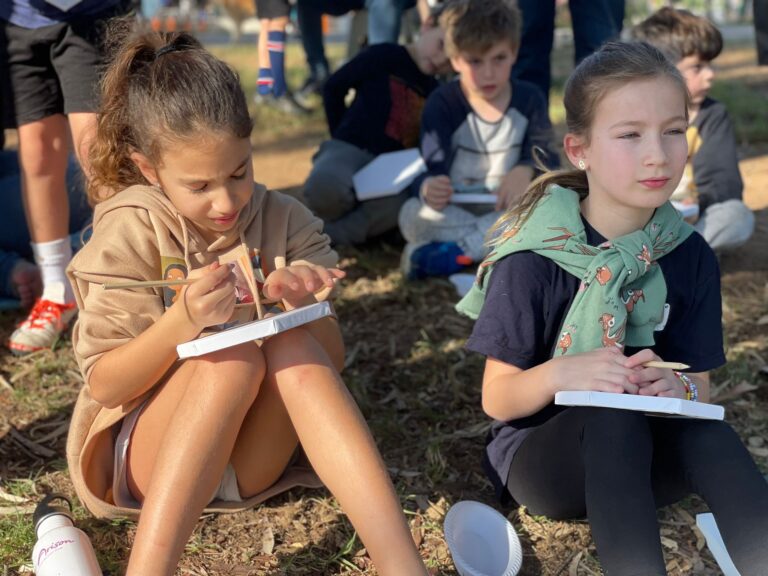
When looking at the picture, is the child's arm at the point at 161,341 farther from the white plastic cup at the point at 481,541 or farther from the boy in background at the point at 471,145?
the boy in background at the point at 471,145

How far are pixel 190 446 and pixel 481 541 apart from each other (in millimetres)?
678

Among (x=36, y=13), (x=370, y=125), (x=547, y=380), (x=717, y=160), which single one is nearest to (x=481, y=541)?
(x=547, y=380)

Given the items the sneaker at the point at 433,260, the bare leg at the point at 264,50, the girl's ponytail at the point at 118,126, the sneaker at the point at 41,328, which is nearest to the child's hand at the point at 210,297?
the girl's ponytail at the point at 118,126

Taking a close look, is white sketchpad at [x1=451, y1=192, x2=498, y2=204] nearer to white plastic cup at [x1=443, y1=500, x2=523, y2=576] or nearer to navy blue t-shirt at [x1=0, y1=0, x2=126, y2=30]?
navy blue t-shirt at [x1=0, y1=0, x2=126, y2=30]

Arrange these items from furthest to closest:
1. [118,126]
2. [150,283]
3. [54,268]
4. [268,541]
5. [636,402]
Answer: [54,268]
[268,541]
[118,126]
[150,283]
[636,402]

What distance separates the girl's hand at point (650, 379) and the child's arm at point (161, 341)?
76cm

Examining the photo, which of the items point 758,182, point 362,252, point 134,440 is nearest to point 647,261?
point 134,440

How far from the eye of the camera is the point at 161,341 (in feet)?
5.82

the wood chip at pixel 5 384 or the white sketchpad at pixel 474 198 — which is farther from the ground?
the white sketchpad at pixel 474 198

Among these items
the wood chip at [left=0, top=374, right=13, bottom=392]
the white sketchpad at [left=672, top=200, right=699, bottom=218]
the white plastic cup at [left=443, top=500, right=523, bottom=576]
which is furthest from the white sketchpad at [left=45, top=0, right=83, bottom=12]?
the white sketchpad at [left=672, top=200, right=699, bottom=218]

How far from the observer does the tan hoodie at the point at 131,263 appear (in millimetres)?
1864

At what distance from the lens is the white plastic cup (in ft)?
6.34

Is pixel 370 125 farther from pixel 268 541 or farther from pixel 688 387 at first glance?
pixel 688 387

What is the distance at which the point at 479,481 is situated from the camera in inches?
91.9
